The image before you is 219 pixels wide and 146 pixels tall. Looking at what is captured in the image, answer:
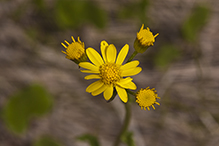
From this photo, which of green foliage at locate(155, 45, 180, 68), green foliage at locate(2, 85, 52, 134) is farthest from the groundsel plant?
green foliage at locate(155, 45, 180, 68)

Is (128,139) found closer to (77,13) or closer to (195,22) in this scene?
(77,13)

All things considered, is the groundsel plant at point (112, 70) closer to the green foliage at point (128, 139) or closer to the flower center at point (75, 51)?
the flower center at point (75, 51)

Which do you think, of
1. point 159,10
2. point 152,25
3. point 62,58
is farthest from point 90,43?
point 159,10

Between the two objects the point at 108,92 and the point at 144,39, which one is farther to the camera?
the point at 144,39

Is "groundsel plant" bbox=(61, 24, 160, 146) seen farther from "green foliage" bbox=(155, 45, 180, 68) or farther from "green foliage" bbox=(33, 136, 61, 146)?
"green foliage" bbox=(155, 45, 180, 68)

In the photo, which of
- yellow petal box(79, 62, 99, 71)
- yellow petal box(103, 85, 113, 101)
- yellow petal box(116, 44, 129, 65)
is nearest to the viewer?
yellow petal box(103, 85, 113, 101)

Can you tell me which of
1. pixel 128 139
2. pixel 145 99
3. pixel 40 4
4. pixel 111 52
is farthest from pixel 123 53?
pixel 40 4
